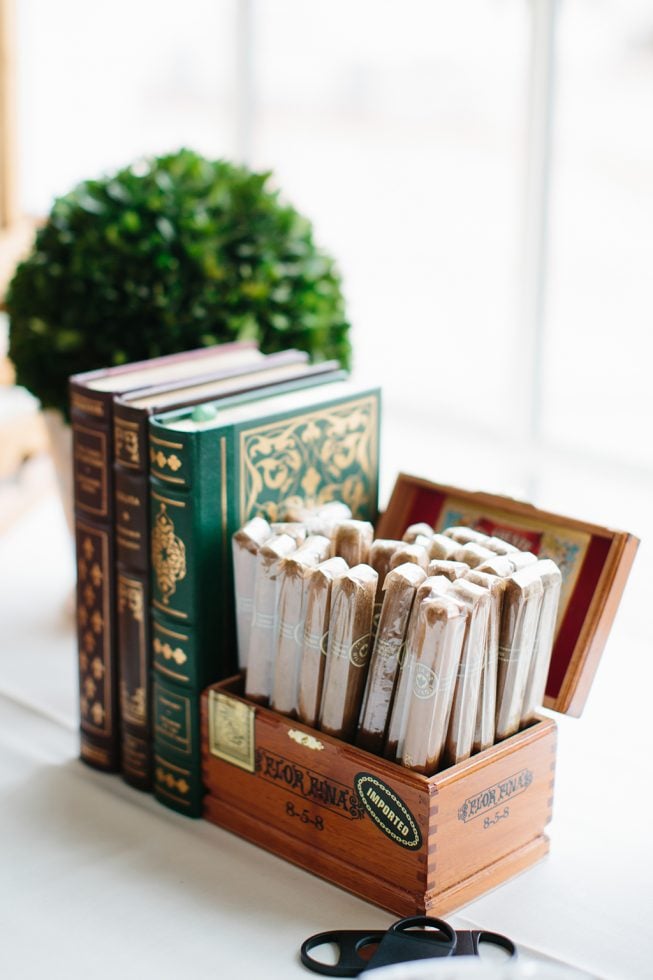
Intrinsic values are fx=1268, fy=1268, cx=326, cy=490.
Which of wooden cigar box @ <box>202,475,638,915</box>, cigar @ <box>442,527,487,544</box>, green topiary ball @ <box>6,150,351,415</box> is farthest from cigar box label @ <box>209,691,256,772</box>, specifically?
green topiary ball @ <box>6,150,351,415</box>

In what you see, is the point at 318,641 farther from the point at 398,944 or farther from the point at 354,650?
the point at 398,944

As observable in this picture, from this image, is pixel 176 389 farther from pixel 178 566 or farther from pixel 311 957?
pixel 311 957

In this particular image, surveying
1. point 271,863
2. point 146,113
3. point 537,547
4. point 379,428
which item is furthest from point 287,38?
point 271,863

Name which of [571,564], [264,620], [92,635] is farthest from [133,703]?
[571,564]

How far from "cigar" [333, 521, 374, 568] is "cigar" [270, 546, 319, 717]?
4cm

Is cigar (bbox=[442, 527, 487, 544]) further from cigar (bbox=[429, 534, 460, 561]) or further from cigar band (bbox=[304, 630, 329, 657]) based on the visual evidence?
cigar band (bbox=[304, 630, 329, 657])

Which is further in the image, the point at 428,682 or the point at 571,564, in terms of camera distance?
the point at 571,564

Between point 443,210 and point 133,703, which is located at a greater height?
point 443,210

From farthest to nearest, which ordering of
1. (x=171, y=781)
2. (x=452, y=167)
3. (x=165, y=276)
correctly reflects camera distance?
(x=452, y=167)
(x=165, y=276)
(x=171, y=781)

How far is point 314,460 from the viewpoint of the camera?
1.09 metres

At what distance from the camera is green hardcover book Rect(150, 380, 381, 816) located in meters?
1.00

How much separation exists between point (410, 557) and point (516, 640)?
0.33ft

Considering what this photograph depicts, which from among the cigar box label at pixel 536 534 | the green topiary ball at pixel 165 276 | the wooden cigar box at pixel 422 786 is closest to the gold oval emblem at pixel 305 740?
the wooden cigar box at pixel 422 786

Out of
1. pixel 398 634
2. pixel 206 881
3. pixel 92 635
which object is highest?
pixel 398 634
